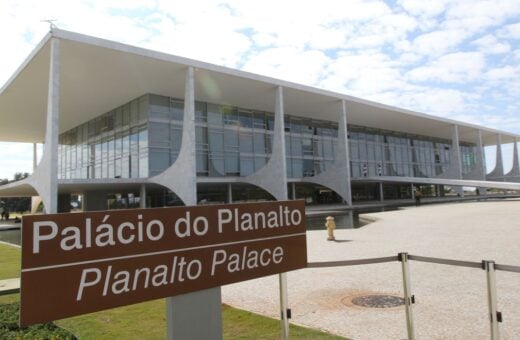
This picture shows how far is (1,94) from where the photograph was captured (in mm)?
31641

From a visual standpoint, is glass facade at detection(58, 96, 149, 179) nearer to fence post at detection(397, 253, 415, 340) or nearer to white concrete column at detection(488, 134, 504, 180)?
fence post at detection(397, 253, 415, 340)

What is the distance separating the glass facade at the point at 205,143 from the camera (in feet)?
107

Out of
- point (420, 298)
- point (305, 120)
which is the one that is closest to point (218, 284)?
point (420, 298)

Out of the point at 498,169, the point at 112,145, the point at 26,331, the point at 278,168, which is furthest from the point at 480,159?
the point at 26,331

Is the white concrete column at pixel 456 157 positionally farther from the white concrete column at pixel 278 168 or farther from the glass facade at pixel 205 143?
the white concrete column at pixel 278 168

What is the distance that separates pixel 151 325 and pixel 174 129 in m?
28.6

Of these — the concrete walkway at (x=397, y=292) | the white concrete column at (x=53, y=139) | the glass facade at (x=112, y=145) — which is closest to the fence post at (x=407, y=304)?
the concrete walkway at (x=397, y=292)

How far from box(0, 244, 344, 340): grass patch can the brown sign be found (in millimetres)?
1882

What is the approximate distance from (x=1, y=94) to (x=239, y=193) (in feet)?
71.6

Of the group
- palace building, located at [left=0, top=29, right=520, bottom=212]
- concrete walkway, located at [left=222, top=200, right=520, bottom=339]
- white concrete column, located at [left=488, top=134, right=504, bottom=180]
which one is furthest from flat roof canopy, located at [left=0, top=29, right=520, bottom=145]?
white concrete column, located at [left=488, top=134, right=504, bottom=180]

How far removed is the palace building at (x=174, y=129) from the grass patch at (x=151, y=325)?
714 inches

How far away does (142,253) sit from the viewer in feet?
9.27

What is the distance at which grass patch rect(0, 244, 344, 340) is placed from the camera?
5207 millimetres

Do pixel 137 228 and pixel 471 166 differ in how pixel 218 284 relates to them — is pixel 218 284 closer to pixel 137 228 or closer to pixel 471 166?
pixel 137 228
